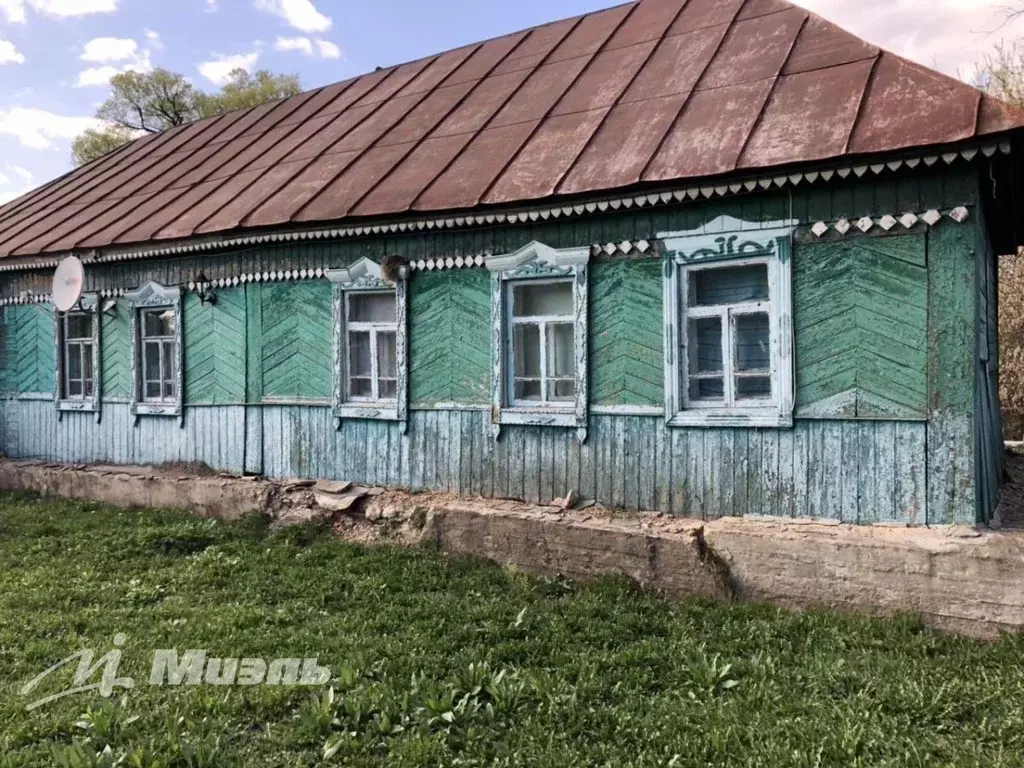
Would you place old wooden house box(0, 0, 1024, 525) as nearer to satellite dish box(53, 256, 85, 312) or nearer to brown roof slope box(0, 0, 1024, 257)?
brown roof slope box(0, 0, 1024, 257)

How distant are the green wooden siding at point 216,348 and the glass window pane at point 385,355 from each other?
1893mm

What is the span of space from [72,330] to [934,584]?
10.6 meters

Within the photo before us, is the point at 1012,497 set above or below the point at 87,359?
below

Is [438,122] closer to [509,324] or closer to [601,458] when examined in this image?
[509,324]

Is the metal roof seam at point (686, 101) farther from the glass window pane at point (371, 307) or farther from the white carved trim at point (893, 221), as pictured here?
the glass window pane at point (371, 307)

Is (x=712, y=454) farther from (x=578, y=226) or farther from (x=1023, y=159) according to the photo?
(x=1023, y=159)

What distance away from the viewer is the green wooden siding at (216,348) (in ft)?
30.0

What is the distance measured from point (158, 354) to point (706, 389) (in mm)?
6978

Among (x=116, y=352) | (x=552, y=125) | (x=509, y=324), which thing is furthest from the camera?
(x=116, y=352)

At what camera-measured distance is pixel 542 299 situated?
7184 millimetres

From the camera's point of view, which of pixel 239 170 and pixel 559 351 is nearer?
pixel 559 351

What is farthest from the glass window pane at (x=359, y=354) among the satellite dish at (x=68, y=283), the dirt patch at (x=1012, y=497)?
the dirt patch at (x=1012, y=497)

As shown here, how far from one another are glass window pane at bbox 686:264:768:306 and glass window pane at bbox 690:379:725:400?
605 mm

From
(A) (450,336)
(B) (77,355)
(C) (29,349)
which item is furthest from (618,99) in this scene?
(C) (29,349)
